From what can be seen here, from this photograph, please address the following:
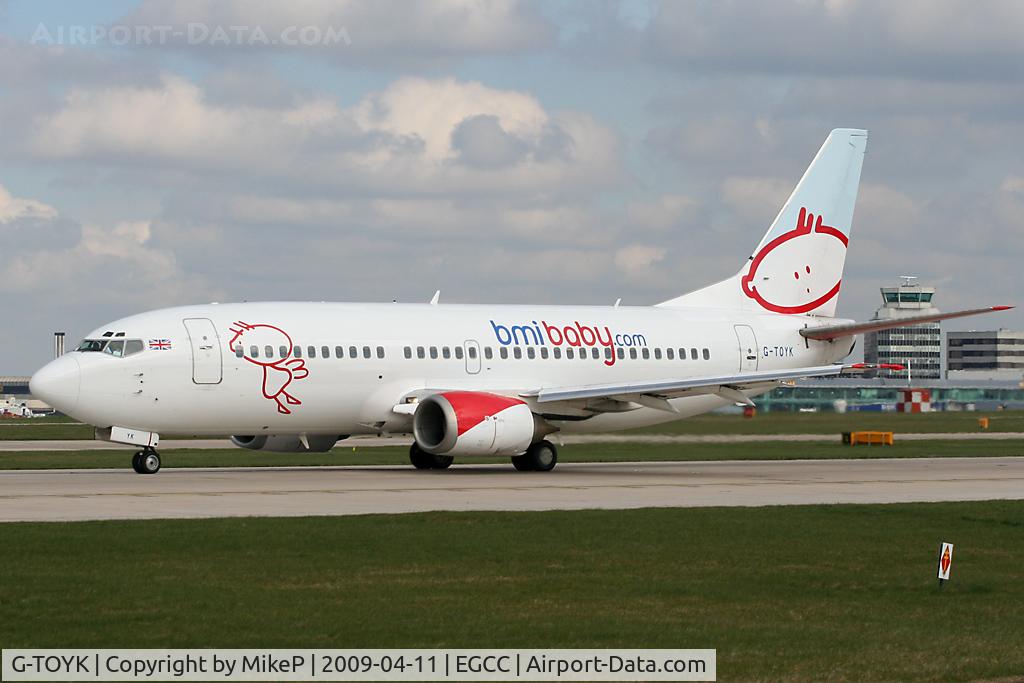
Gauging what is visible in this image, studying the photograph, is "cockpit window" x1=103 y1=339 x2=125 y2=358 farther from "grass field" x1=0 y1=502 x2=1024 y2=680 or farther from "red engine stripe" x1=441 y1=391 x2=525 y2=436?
"grass field" x1=0 y1=502 x2=1024 y2=680

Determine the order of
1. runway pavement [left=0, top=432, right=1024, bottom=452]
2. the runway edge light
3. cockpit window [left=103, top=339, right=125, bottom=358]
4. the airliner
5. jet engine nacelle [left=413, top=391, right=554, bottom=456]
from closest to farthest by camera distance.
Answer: the runway edge light
cockpit window [left=103, top=339, right=125, bottom=358]
the airliner
jet engine nacelle [left=413, top=391, right=554, bottom=456]
runway pavement [left=0, top=432, right=1024, bottom=452]

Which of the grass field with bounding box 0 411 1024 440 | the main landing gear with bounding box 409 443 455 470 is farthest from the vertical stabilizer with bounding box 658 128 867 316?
the main landing gear with bounding box 409 443 455 470

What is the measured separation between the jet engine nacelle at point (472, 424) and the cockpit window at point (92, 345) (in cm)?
799

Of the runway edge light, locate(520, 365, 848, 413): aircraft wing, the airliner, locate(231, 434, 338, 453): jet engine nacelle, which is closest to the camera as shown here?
→ the runway edge light

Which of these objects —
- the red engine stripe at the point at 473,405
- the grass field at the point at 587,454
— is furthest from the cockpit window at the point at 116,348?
the red engine stripe at the point at 473,405

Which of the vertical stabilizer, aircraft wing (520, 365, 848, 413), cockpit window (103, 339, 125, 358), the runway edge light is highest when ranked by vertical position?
the vertical stabilizer

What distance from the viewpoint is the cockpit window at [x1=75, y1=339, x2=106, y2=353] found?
38.3 metres

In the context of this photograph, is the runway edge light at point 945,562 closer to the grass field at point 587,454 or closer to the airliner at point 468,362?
the airliner at point 468,362

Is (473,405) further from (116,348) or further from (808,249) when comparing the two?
(808,249)

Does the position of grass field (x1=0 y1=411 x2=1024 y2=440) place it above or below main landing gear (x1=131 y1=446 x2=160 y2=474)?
above

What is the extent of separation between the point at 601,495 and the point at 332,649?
1815 centimetres

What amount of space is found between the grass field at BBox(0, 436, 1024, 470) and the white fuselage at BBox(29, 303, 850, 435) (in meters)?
4.16

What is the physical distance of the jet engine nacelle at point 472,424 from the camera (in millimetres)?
38812

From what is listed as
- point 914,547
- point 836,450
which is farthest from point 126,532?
point 836,450
